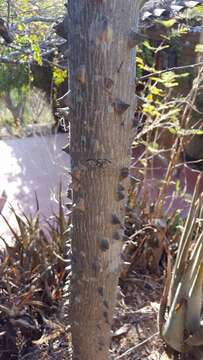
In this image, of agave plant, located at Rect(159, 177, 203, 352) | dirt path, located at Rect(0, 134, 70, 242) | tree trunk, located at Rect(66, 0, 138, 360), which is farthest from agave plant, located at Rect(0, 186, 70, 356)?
dirt path, located at Rect(0, 134, 70, 242)

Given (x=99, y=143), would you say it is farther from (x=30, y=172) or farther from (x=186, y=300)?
(x=30, y=172)

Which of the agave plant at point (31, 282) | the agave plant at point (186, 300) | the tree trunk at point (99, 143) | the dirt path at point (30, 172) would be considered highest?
the tree trunk at point (99, 143)

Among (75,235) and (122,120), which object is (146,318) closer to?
(75,235)

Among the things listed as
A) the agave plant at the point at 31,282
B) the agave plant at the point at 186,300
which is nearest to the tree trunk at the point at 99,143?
the agave plant at the point at 186,300

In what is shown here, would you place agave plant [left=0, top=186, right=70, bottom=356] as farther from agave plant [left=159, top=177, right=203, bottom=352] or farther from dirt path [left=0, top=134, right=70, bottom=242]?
dirt path [left=0, top=134, right=70, bottom=242]

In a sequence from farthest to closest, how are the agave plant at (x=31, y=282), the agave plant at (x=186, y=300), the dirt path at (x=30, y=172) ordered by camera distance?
1. the dirt path at (x=30, y=172)
2. the agave plant at (x=31, y=282)
3. the agave plant at (x=186, y=300)

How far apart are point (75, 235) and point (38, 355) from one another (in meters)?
1.15

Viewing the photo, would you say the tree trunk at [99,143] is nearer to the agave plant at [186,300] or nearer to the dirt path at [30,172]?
the agave plant at [186,300]

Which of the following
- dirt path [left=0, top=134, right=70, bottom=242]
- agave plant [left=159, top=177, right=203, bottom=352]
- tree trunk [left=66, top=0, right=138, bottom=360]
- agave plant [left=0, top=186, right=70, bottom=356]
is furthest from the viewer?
dirt path [left=0, top=134, right=70, bottom=242]

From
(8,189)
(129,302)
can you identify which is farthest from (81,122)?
(8,189)

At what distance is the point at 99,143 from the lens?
45.3 inches

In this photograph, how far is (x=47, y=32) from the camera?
3373 millimetres

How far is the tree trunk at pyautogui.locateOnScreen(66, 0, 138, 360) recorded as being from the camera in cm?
105

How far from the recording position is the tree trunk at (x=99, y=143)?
105 centimetres
